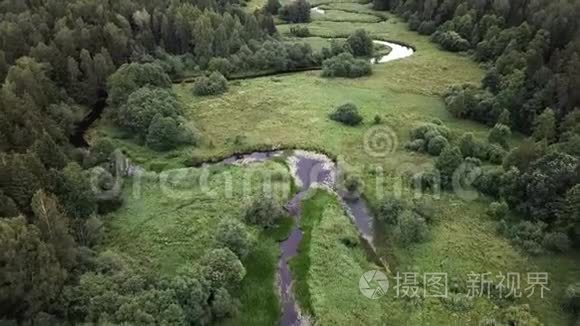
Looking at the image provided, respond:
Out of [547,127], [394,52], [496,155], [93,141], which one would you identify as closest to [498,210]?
[496,155]

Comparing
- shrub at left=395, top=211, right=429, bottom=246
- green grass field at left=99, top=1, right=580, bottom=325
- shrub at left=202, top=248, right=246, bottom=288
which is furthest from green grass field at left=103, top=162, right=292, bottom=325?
shrub at left=395, top=211, right=429, bottom=246

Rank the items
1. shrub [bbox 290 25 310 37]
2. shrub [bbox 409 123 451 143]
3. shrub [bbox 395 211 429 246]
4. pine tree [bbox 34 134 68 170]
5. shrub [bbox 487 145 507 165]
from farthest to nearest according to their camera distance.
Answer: shrub [bbox 290 25 310 37]
shrub [bbox 409 123 451 143]
shrub [bbox 487 145 507 165]
pine tree [bbox 34 134 68 170]
shrub [bbox 395 211 429 246]

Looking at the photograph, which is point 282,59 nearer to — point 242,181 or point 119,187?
point 242,181

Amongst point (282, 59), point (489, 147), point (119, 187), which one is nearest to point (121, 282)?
point (119, 187)

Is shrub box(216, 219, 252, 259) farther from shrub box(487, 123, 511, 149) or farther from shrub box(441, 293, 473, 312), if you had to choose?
shrub box(487, 123, 511, 149)

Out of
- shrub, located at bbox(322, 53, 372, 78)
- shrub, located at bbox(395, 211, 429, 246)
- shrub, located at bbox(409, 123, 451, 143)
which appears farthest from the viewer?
shrub, located at bbox(322, 53, 372, 78)

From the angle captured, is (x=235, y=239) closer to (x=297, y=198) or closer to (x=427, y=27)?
(x=297, y=198)

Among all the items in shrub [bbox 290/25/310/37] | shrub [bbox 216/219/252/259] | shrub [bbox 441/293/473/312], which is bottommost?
shrub [bbox 290/25/310/37]

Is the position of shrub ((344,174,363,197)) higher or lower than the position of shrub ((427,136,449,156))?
lower
